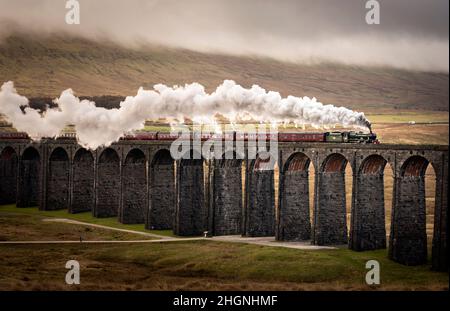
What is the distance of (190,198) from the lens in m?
93.3

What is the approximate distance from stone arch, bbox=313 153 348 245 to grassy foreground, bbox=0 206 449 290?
12.7 feet

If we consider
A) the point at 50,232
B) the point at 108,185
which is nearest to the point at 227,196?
the point at 50,232

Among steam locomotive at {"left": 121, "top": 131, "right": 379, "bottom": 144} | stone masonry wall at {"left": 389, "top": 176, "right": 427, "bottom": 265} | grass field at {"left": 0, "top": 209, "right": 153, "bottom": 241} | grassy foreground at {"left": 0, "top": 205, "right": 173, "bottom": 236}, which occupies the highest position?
steam locomotive at {"left": 121, "top": 131, "right": 379, "bottom": 144}

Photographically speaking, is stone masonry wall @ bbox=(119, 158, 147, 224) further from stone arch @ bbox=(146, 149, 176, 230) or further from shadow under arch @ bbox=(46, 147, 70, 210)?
shadow under arch @ bbox=(46, 147, 70, 210)

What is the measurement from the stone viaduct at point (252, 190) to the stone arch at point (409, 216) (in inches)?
3.7

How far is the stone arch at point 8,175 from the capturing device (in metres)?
130

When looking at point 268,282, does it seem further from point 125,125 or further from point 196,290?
point 125,125

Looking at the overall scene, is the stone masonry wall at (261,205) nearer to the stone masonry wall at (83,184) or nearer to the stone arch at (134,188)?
the stone arch at (134,188)

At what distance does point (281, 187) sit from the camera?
85.4 metres

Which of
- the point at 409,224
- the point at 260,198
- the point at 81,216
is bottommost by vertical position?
the point at 81,216

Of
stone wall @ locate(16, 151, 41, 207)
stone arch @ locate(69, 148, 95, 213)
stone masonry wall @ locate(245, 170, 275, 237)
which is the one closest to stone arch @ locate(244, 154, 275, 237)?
stone masonry wall @ locate(245, 170, 275, 237)

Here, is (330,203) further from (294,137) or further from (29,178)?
(29,178)

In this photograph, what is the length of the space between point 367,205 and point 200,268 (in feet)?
58.4

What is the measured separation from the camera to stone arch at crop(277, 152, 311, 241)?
280 ft
